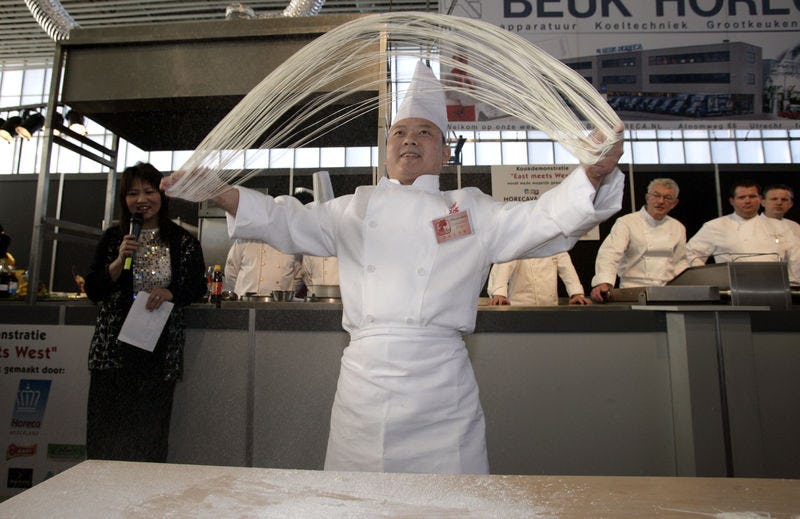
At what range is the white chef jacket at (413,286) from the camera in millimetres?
1083

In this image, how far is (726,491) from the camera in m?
0.60

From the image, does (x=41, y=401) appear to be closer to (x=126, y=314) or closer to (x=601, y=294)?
(x=126, y=314)

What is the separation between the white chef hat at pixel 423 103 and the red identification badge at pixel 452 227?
11.3 inches

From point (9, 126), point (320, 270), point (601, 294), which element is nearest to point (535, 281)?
point (601, 294)

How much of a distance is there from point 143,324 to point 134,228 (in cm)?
33

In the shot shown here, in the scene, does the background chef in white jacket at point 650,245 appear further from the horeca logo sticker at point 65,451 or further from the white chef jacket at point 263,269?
the horeca logo sticker at point 65,451

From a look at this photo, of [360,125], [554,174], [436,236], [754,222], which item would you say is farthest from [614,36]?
[436,236]

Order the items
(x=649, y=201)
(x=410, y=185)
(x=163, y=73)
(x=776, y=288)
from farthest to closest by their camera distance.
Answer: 1. (x=649, y=201)
2. (x=163, y=73)
3. (x=776, y=288)
4. (x=410, y=185)

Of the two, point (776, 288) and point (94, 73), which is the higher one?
point (94, 73)

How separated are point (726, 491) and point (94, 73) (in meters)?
2.93

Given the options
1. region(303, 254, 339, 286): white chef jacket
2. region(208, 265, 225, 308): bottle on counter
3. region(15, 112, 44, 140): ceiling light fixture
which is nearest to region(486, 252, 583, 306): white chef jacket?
region(303, 254, 339, 286): white chef jacket

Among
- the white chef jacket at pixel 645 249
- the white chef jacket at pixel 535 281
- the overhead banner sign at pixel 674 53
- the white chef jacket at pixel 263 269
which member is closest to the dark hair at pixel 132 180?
the overhead banner sign at pixel 674 53

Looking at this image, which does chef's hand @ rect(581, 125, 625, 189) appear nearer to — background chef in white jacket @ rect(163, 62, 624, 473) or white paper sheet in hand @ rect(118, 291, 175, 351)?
background chef in white jacket @ rect(163, 62, 624, 473)

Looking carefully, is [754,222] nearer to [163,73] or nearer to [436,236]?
[436,236]
